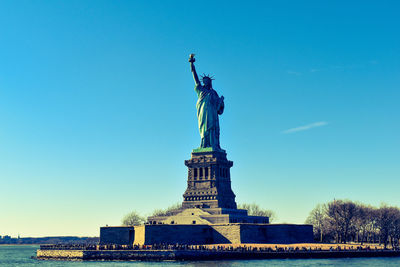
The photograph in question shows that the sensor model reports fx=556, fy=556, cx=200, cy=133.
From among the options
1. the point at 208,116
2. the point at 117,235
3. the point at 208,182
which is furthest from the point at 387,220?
the point at 117,235

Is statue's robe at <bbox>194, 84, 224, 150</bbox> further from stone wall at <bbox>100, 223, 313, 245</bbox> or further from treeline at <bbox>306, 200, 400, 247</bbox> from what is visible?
treeline at <bbox>306, 200, 400, 247</bbox>

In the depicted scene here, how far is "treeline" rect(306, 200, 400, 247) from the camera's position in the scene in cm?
10581

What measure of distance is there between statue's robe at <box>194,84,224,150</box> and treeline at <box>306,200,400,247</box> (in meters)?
27.7

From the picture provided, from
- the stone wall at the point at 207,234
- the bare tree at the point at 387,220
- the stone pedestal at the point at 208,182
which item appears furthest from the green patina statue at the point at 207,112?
the bare tree at the point at 387,220

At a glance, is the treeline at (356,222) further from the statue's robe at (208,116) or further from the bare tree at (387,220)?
the statue's robe at (208,116)

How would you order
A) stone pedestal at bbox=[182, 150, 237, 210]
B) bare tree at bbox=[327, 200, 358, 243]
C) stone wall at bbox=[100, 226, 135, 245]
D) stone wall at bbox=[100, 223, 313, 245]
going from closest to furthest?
stone wall at bbox=[100, 223, 313, 245], stone wall at bbox=[100, 226, 135, 245], stone pedestal at bbox=[182, 150, 237, 210], bare tree at bbox=[327, 200, 358, 243]

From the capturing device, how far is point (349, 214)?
105125 millimetres

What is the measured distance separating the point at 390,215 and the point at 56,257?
6384cm

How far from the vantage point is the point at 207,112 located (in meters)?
99.0

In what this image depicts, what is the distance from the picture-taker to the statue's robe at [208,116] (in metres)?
98.9

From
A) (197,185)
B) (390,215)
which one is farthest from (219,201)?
(390,215)

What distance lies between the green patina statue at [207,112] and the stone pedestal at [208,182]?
216 centimetres

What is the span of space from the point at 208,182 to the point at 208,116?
1197 centimetres

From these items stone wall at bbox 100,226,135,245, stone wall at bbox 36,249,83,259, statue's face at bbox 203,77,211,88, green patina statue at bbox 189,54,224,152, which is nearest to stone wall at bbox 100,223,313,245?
stone wall at bbox 100,226,135,245
